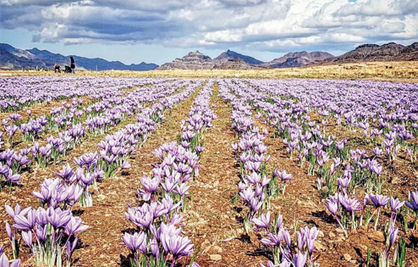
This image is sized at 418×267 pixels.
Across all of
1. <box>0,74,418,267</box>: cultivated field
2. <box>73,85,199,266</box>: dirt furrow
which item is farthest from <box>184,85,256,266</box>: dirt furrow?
<box>73,85,199,266</box>: dirt furrow

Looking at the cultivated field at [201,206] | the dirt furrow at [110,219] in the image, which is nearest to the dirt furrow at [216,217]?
the cultivated field at [201,206]

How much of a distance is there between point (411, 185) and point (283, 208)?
3.04 meters

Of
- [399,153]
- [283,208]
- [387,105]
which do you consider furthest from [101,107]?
[387,105]

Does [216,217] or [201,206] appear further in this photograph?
[201,206]

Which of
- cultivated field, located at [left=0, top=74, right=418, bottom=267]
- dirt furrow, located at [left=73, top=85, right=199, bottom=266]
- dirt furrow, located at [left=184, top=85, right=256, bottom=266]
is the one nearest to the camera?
cultivated field, located at [left=0, top=74, right=418, bottom=267]

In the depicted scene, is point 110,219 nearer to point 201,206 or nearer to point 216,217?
point 201,206

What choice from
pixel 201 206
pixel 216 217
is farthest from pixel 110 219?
pixel 216 217

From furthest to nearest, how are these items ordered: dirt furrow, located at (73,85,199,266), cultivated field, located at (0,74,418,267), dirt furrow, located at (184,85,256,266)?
dirt furrow, located at (184,85,256,266), dirt furrow, located at (73,85,199,266), cultivated field, located at (0,74,418,267)

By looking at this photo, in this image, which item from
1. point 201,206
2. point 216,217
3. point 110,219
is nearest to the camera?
point 110,219

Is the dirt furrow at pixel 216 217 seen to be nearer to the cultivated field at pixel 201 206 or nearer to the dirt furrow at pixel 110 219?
the cultivated field at pixel 201 206

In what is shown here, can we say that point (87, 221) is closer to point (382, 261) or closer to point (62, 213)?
point (62, 213)

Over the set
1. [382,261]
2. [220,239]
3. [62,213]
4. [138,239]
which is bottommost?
[220,239]

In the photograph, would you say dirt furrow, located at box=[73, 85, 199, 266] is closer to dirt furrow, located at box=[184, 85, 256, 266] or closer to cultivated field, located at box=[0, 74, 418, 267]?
cultivated field, located at box=[0, 74, 418, 267]

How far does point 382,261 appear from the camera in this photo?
3008 millimetres
